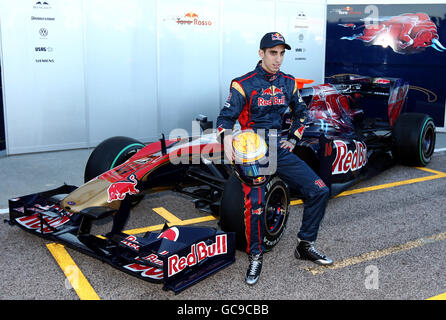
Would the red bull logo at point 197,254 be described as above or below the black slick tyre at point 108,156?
below

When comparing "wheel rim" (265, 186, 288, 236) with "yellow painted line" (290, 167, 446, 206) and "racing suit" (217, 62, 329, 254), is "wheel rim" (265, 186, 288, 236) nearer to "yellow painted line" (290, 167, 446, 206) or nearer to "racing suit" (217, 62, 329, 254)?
"racing suit" (217, 62, 329, 254)

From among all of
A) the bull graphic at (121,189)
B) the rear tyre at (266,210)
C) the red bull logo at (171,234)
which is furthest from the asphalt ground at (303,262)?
the bull graphic at (121,189)

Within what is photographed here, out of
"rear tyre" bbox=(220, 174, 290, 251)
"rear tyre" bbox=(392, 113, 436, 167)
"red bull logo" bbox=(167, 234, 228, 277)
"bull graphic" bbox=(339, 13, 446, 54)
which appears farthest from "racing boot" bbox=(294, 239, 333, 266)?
"bull graphic" bbox=(339, 13, 446, 54)

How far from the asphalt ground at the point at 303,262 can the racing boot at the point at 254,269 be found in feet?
0.17

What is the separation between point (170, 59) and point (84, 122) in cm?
188

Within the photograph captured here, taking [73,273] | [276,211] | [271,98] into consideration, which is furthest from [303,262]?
[73,273]

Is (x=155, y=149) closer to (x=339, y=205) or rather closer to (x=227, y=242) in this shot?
(x=227, y=242)

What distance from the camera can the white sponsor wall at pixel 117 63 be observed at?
7.38 m

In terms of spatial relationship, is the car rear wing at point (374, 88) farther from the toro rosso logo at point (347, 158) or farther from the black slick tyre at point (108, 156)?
the black slick tyre at point (108, 156)

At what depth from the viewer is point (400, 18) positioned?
9664 millimetres

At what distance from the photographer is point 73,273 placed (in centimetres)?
361

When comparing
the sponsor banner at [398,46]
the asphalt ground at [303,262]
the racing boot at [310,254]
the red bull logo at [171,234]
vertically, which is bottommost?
the asphalt ground at [303,262]

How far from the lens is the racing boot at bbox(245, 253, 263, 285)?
11.4 ft
